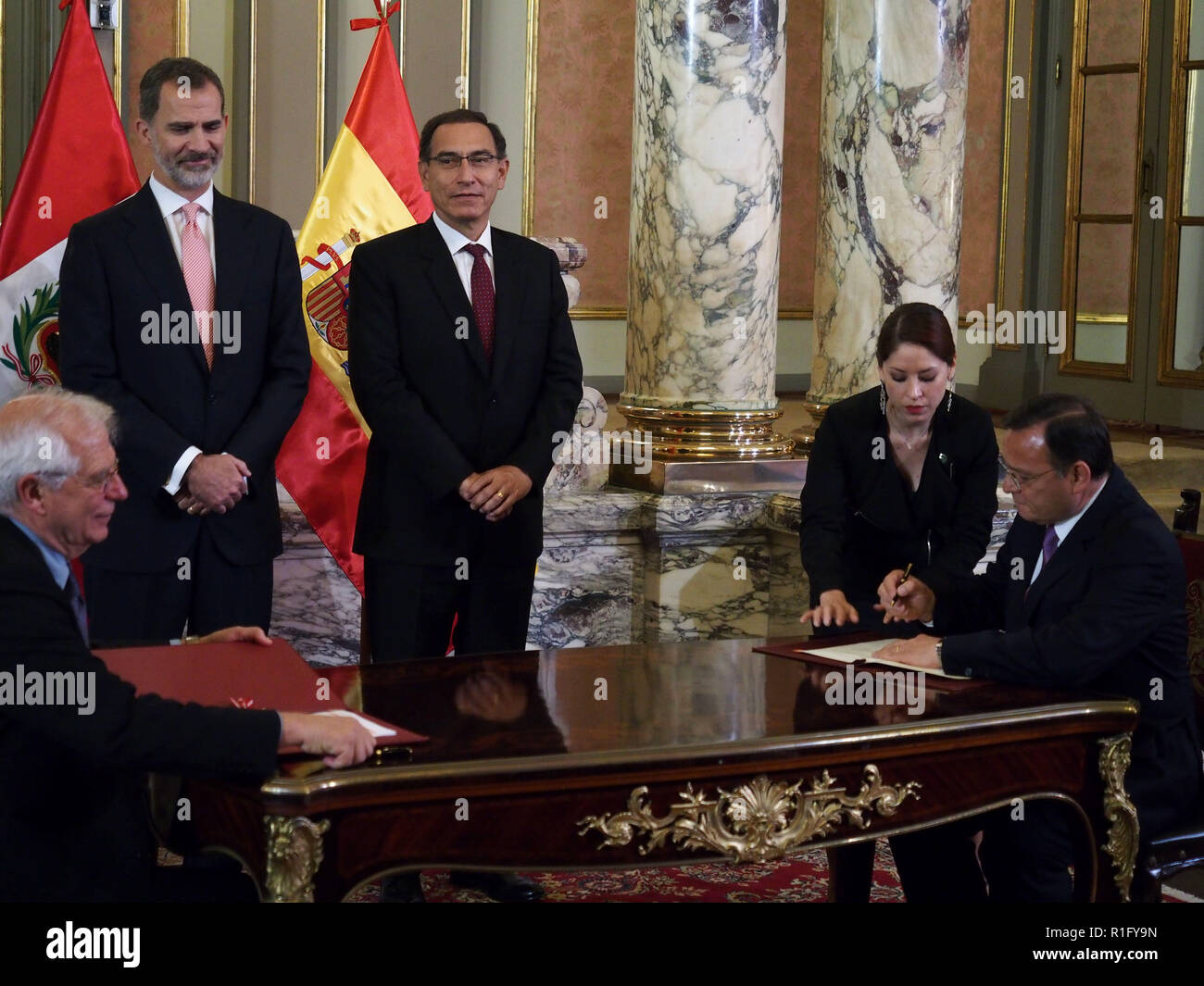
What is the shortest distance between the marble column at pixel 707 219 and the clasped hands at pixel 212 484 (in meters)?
2.07

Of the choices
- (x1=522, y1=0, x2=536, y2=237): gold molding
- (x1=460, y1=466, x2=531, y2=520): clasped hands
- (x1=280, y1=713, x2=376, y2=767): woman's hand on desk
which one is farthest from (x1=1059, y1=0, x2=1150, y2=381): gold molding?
(x1=280, y1=713, x2=376, y2=767): woman's hand on desk

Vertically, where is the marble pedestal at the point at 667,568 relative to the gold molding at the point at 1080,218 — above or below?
below

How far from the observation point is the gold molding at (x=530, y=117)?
926 cm

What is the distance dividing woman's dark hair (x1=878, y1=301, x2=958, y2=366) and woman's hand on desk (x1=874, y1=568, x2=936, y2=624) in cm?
54

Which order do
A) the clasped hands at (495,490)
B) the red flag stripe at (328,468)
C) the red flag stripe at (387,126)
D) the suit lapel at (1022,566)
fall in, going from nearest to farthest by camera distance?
the suit lapel at (1022,566) → the clasped hands at (495,490) → the red flag stripe at (328,468) → the red flag stripe at (387,126)

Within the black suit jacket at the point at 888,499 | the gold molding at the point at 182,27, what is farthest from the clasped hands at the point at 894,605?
the gold molding at the point at 182,27

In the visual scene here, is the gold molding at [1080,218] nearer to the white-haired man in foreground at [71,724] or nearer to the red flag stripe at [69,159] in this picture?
the red flag stripe at [69,159]

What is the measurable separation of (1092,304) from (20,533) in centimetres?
738

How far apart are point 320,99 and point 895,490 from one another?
18.6ft

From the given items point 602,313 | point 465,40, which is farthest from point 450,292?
point 602,313

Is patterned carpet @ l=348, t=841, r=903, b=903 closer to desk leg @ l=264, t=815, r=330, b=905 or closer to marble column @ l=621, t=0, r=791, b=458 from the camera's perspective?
desk leg @ l=264, t=815, r=330, b=905

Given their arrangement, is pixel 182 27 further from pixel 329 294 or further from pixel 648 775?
pixel 648 775

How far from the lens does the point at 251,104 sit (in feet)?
27.1

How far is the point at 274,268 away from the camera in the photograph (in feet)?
12.3
